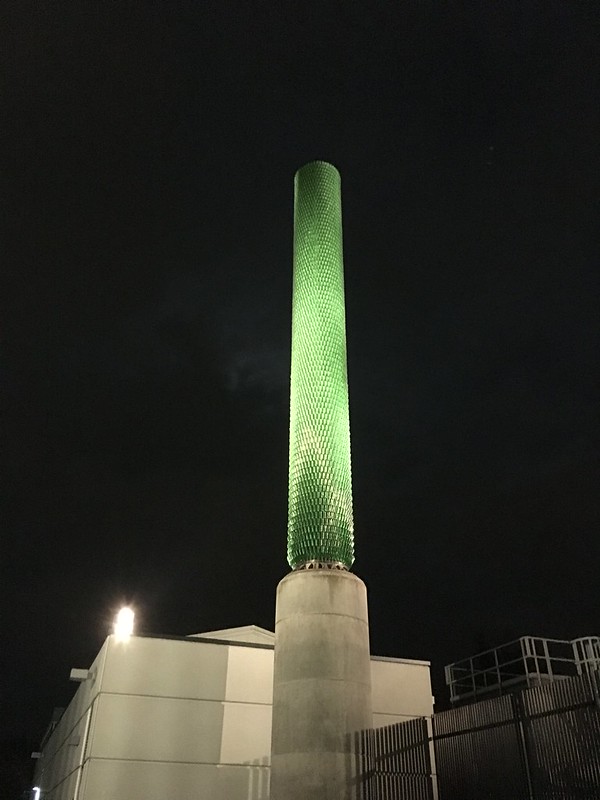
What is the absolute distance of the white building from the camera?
1711 cm

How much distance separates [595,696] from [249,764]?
11093 millimetres

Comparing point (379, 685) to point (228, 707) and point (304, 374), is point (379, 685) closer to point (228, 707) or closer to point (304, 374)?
point (228, 707)

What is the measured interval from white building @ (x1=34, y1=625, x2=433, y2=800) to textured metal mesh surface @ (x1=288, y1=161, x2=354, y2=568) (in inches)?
157

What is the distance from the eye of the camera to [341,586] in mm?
16406

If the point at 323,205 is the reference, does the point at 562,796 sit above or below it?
below

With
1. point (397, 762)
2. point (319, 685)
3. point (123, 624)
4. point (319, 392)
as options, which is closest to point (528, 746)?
point (397, 762)

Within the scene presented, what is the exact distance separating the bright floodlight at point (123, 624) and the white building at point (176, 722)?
180mm

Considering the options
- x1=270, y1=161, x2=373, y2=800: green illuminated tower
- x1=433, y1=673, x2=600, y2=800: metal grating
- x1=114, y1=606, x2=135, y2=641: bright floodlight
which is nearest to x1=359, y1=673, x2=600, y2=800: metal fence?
x1=433, y1=673, x2=600, y2=800: metal grating

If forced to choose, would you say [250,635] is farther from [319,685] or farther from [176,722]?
[319,685]

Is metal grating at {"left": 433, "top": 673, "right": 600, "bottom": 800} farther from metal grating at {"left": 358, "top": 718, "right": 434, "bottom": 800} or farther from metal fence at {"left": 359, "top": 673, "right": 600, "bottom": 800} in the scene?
metal grating at {"left": 358, "top": 718, "right": 434, "bottom": 800}

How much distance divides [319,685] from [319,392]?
7.51m

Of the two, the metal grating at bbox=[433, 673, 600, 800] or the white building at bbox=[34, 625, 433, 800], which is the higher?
the white building at bbox=[34, 625, 433, 800]

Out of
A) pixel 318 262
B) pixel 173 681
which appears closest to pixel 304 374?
pixel 318 262

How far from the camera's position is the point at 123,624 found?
60.9ft
